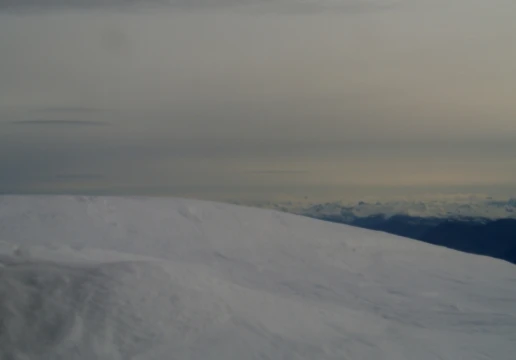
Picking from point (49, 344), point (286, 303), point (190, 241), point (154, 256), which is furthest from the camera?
point (190, 241)

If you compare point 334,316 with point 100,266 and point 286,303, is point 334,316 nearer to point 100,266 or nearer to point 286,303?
point 286,303

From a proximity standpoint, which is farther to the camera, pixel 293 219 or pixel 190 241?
pixel 293 219

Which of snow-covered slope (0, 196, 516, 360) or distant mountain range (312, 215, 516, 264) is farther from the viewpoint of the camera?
distant mountain range (312, 215, 516, 264)

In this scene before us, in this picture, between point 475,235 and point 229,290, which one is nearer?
point 229,290

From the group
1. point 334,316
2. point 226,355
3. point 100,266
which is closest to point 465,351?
point 334,316

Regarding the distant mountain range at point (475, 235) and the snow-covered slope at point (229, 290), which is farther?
the distant mountain range at point (475, 235)

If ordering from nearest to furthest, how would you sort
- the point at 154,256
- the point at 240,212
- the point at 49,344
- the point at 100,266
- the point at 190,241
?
the point at 49,344
the point at 100,266
the point at 154,256
the point at 190,241
the point at 240,212

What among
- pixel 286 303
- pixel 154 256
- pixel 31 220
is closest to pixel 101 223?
pixel 31 220
